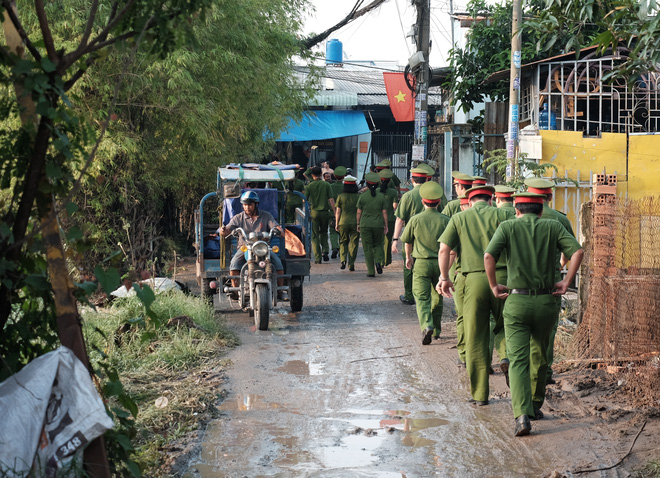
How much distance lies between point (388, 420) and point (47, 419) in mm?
3497

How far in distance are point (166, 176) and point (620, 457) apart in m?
10.0

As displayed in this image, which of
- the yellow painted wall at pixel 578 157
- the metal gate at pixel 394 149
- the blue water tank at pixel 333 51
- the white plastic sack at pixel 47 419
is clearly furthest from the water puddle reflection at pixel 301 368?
the blue water tank at pixel 333 51

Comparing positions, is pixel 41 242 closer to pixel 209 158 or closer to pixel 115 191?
pixel 115 191

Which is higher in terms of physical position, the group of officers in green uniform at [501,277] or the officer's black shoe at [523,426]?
the group of officers in green uniform at [501,277]

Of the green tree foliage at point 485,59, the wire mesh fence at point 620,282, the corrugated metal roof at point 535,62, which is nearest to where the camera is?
the wire mesh fence at point 620,282

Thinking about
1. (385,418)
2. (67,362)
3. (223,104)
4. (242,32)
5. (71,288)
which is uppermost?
(242,32)

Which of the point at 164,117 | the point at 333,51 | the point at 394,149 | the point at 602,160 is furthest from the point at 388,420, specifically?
the point at 333,51

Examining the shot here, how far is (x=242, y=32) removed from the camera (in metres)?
14.3

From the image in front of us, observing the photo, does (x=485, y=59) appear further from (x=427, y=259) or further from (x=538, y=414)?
(x=538, y=414)

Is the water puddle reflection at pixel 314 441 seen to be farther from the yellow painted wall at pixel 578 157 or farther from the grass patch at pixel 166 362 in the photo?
the yellow painted wall at pixel 578 157

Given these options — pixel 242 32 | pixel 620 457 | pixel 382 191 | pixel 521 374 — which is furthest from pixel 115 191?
pixel 620 457

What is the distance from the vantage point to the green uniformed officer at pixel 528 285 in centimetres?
646

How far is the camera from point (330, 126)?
28812mm

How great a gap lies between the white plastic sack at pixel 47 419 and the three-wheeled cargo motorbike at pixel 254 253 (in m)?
6.49
